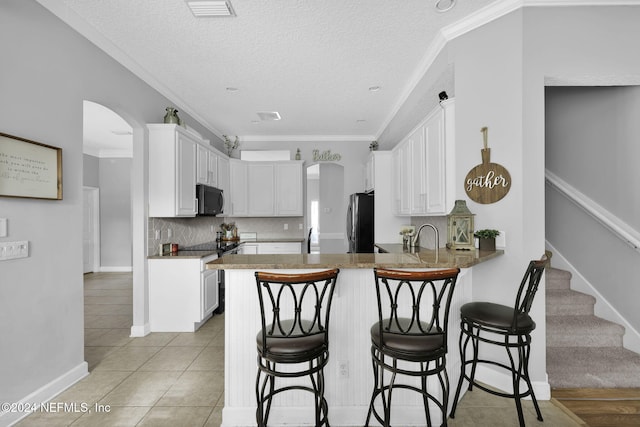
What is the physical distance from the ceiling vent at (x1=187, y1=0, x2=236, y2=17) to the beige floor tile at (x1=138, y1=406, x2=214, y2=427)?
9.71 ft

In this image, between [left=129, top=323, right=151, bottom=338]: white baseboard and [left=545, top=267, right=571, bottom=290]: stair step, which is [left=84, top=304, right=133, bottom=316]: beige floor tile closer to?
[left=129, top=323, right=151, bottom=338]: white baseboard

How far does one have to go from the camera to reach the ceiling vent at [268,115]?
15.4 ft

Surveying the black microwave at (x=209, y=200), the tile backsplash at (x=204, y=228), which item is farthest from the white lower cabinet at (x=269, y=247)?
the black microwave at (x=209, y=200)

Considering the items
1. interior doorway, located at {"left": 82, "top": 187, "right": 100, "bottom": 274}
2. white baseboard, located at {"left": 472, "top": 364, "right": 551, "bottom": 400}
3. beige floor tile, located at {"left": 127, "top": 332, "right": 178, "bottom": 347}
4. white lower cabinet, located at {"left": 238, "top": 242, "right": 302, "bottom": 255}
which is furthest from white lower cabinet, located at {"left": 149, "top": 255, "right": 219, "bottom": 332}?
interior doorway, located at {"left": 82, "top": 187, "right": 100, "bottom": 274}

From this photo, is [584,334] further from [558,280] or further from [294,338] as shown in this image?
[294,338]

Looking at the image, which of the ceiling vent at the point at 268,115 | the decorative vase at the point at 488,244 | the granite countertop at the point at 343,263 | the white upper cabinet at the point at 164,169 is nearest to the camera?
the granite countertop at the point at 343,263

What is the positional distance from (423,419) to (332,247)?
5878 millimetres

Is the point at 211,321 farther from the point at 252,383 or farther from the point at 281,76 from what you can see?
the point at 281,76

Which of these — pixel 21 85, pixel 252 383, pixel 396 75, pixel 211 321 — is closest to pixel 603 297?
pixel 396 75

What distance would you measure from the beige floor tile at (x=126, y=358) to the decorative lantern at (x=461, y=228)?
3.01 metres

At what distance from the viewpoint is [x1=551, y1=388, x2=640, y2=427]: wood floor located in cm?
199

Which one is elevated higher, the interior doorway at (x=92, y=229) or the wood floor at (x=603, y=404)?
the interior doorway at (x=92, y=229)

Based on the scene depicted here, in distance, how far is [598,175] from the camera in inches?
115

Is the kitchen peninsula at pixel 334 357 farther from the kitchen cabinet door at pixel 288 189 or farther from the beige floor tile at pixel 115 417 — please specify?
the kitchen cabinet door at pixel 288 189
